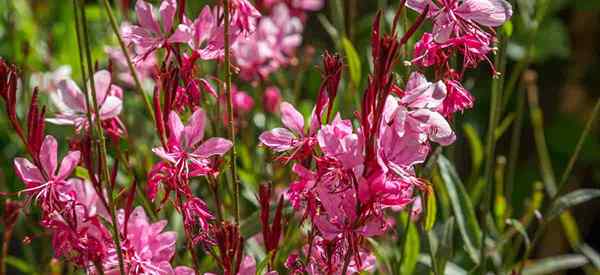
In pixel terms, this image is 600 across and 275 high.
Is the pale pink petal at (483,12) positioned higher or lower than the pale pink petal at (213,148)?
higher

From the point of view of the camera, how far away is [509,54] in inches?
71.8

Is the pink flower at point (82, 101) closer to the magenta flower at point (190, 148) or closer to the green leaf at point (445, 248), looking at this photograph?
the magenta flower at point (190, 148)

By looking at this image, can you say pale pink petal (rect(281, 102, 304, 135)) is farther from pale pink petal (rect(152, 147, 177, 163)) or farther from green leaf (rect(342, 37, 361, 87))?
green leaf (rect(342, 37, 361, 87))

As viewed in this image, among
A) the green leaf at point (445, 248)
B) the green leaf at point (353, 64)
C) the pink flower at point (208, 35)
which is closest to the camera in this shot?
the pink flower at point (208, 35)

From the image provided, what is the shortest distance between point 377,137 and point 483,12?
11 centimetres

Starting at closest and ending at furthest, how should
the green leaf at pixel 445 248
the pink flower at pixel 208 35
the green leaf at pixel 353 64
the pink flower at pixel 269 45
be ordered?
the pink flower at pixel 208 35 < the green leaf at pixel 445 248 < the green leaf at pixel 353 64 < the pink flower at pixel 269 45

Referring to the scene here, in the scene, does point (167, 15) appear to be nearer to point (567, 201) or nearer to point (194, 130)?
point (194, 130)

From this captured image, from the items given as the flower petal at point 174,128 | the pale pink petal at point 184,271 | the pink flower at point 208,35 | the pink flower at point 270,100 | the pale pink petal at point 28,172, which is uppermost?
the pink flower at point 208,35

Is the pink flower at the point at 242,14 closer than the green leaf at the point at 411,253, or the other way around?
the pink flower at the point at 242,14

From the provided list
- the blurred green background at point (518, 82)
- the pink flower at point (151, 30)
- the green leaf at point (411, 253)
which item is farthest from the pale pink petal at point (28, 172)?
the blurred green background at point (518, 82)

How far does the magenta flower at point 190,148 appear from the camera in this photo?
22.1 inches

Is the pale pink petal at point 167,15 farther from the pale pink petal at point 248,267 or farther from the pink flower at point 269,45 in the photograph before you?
the pink flower at point 269,45

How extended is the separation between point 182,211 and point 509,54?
138 cm

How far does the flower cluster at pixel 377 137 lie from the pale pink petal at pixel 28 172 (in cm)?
15
